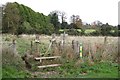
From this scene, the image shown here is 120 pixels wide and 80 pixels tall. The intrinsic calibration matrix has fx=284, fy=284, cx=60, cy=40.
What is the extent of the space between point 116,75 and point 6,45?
489cm

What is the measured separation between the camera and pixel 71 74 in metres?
10.8

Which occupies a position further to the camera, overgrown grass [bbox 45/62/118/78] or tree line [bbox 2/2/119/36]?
tree line [bbox 2/2/119/36]

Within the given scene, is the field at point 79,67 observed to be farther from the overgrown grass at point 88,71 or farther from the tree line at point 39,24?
the tree line at point 39,24

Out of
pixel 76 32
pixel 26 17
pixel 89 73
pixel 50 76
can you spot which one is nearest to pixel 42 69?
→ pixel 50 76

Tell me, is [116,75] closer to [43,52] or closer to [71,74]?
[71,74]

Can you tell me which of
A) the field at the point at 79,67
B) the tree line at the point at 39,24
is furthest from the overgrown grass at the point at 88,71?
the tree line at the point at 39,24

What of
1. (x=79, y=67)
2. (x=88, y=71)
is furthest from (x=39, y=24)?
(x=88, y=71)

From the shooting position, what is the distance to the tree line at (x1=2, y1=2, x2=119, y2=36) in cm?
2434

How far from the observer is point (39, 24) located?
94.9ft

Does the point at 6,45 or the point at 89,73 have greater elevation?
the point at 6,45

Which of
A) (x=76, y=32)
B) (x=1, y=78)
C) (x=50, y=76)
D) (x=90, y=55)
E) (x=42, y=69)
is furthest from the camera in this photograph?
(x=76, y=32)

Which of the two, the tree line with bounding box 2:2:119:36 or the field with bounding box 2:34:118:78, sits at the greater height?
the tree line with bounding box 2:2:119:36

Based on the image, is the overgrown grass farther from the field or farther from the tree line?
the tree line

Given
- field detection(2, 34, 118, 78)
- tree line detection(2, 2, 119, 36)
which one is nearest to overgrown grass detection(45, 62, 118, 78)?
field detection(2, 34, 118, 78)
